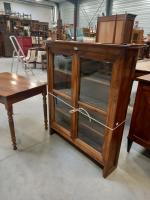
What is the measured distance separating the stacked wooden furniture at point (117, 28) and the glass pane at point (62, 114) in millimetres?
934

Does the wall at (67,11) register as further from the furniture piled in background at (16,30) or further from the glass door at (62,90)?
the glass door at (62,90)

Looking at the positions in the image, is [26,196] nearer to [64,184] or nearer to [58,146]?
[64,184]

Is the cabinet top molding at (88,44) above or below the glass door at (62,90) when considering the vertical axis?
above

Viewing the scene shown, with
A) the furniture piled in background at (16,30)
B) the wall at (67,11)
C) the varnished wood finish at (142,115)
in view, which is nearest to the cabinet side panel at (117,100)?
the varnished wood finish at (142,115)

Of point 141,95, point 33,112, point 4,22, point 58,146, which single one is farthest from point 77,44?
point 4,22

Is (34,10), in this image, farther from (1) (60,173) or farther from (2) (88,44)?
(1) (60,173)

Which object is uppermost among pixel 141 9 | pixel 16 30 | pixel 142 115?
pixel 141 9

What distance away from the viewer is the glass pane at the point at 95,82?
4.55 ft

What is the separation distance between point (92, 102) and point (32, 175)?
2.94ft

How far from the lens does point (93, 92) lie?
5.29 ft

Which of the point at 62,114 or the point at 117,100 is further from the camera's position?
the point at 62,114

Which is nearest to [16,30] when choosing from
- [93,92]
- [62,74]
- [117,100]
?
[62,74]

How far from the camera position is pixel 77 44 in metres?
1.31

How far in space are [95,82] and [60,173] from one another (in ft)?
3.08
